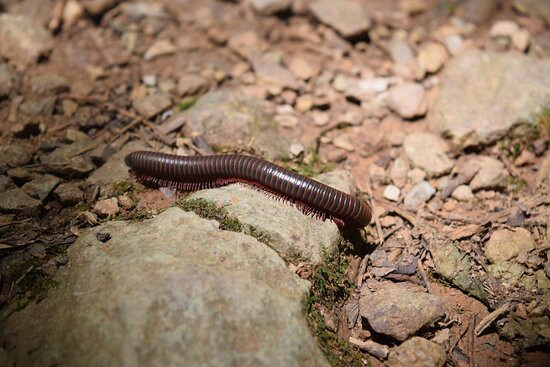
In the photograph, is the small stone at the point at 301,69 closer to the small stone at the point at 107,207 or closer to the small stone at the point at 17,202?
the small stone at the point at 107,207

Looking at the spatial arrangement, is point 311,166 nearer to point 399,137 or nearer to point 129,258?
point 399,137

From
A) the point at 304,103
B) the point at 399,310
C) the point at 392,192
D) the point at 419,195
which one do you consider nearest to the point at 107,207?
the point at 304,103

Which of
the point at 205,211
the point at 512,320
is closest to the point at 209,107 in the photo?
the point at 205,211

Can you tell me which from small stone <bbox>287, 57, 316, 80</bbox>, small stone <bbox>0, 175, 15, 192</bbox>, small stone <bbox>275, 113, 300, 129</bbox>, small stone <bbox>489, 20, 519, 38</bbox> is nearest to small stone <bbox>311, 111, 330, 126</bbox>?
small stone <bbox>275, 113, 300, 129</bbox>

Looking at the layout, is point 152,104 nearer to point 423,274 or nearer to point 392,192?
point 392,192

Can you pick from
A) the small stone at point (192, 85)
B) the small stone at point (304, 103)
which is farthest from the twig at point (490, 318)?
the small stone at point (192, 85)

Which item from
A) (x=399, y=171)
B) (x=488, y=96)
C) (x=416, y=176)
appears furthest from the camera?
(x=488, y=96)
